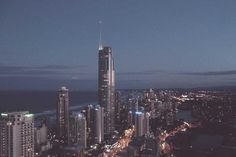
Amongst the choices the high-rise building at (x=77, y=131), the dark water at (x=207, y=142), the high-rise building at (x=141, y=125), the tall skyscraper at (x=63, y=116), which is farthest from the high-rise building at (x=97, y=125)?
the dark water at (x=207, y=142)

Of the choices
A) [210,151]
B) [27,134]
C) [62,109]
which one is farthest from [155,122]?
[27,134]

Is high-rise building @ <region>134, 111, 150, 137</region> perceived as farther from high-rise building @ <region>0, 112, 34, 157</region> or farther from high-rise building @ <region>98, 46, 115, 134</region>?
high-rise building @ <region>0, 112, 34, 157</region>

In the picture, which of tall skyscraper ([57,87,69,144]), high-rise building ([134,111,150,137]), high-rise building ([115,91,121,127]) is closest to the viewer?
tall skyscraper ([57,87,69,144])

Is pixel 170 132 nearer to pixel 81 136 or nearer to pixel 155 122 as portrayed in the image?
pixel 155 122

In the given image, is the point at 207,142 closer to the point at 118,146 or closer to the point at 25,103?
the point at 118,146

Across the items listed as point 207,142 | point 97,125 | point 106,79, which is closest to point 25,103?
point 106,79

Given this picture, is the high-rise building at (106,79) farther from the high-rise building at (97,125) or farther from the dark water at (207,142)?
the dark water at (207,142)

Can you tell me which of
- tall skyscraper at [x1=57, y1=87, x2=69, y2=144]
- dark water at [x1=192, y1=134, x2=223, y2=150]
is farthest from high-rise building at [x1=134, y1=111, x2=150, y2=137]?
tall skyscraper at [x1=57, y1=87, x2=69, y2=144]
